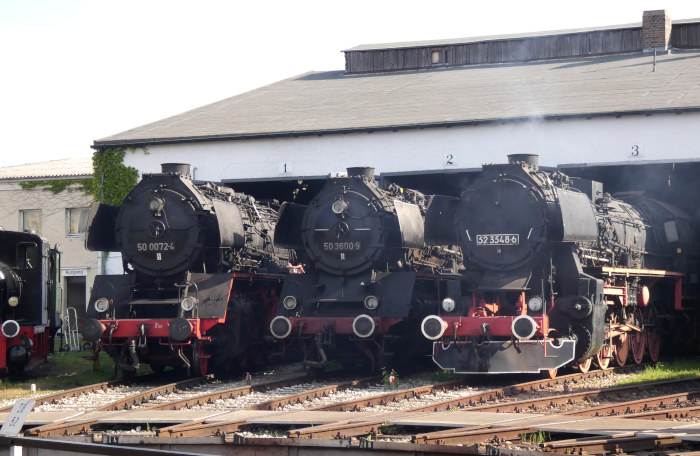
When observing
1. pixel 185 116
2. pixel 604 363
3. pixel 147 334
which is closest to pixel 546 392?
pixel 604 363

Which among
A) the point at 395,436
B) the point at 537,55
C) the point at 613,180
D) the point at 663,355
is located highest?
the point at 537,55

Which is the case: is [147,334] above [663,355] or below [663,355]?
above

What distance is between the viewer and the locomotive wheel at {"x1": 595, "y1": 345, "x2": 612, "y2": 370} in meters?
16.5

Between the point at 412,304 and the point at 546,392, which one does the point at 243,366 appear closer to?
the point at 412,304

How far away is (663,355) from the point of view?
20.9 meters

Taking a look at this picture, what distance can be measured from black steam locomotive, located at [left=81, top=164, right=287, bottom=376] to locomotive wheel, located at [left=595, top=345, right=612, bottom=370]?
5976 millimetres

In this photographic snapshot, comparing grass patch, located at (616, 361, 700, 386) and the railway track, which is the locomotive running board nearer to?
the railway track

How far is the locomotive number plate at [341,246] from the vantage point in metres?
16.5

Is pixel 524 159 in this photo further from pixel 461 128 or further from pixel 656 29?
pixel 656 29

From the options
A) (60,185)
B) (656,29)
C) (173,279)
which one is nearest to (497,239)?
(173,279)

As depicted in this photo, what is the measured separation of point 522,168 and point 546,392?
3.47 meters

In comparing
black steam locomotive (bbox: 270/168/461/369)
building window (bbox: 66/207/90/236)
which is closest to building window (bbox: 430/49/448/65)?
building window (bbox: 66/207/90/236)

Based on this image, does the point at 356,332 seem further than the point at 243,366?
No

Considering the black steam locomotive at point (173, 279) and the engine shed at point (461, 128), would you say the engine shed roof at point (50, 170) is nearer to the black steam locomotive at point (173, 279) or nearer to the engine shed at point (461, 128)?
the engine shed at point (461, 128)
